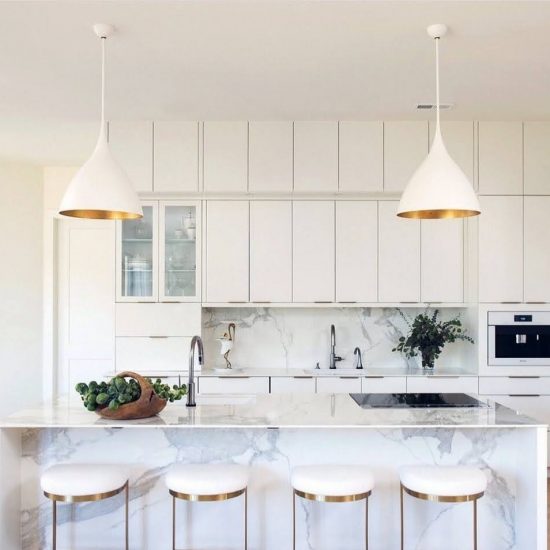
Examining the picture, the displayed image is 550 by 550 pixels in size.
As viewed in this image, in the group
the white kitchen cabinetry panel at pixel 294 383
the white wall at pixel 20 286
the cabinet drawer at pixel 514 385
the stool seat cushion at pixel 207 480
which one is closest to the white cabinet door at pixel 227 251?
the white kitchen cabinetry panel at pixel 294 383

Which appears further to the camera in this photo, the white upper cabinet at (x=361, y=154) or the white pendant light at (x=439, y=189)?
the white upper cabinet at (x=361, y=154)

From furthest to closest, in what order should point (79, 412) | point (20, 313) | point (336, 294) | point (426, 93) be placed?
point (20, 313) < point (336, 294) < point (426, 93) < point (79, 412)

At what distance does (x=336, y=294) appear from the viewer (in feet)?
14.8

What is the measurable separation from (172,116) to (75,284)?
7.92 feet

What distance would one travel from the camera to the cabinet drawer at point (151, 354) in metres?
4.45

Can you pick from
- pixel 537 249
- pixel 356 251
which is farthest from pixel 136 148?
pixel 537 249

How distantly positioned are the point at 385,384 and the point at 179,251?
1929 millimetres

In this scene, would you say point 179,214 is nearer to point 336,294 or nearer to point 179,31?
point 336,294

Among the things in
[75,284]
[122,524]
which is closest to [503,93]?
[122,524]

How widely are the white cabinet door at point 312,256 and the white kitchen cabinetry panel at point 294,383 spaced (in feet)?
2.03

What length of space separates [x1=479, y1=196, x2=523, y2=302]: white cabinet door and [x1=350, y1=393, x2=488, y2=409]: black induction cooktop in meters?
1.37

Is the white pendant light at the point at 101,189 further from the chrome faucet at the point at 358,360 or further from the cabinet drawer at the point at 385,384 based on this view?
the chrome faucet at the point at 358,360

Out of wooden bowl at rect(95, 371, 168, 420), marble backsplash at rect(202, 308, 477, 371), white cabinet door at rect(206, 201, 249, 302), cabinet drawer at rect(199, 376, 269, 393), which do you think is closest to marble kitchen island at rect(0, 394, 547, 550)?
wooden bowl at rect(95, 371, 168, 420)

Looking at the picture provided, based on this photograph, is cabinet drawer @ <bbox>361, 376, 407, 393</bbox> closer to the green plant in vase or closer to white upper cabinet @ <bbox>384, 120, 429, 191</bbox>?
the green plant in vase
